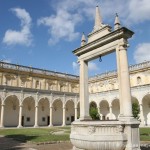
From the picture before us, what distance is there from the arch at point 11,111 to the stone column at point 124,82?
30.0 m

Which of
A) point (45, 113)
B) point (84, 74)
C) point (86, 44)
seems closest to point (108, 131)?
point (84, 74)

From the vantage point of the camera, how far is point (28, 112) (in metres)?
40.4

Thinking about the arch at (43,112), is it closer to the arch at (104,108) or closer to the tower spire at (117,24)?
the arch at (104,108)

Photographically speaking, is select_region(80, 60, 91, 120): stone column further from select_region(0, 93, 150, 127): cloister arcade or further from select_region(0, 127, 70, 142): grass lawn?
select_region(0, 93, 150, 127): cloister arcade

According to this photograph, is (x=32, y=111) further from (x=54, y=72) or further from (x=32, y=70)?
(x=54, y=72)

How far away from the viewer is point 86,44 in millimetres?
11891

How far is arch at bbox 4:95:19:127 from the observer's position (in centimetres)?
3728

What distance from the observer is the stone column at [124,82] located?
9391mm

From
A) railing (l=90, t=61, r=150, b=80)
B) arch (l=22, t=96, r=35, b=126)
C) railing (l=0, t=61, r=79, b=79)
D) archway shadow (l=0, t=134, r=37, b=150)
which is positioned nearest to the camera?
archway shadow (l=0, t=134, r=37, b=150)

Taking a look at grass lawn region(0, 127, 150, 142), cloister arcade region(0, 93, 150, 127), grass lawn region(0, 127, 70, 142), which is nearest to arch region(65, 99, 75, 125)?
cloister arcade region(0, 93, 150, 127)

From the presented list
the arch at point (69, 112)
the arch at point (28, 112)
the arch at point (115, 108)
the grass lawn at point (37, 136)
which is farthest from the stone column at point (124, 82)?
the arch at point (69, 112)

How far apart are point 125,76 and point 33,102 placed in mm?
32738

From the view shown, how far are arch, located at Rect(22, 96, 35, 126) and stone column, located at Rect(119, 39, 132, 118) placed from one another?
3121 centimetres

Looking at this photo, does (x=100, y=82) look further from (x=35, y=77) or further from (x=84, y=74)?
(x=84, y=74)
